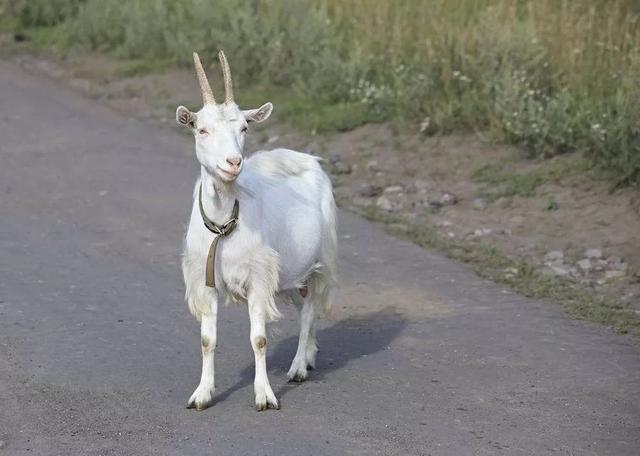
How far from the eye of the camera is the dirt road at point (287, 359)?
6.45 m

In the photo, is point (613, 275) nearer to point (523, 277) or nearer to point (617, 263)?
point (617, 263)

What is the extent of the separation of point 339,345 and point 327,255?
783 mm

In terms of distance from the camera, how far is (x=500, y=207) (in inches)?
437

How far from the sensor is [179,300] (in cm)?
889

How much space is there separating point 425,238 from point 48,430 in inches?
180

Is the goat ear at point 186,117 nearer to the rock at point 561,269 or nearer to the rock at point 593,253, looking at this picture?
the rock at point 561,269

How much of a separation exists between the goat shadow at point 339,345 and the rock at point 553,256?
5.36 feet

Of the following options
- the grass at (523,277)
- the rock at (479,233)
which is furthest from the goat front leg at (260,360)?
the rock at (479,233)

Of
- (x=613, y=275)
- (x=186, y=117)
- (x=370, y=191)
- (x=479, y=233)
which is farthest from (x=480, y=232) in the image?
(x=186, y=117)

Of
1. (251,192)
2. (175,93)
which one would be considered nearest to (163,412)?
(251,192)

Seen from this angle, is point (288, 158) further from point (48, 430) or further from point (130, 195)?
point (130, 195)

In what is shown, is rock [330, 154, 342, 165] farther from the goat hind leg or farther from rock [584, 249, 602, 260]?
the goat hind leg

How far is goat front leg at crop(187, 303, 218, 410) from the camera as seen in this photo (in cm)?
683

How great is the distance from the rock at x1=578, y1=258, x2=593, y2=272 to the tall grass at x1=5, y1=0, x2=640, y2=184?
132 cm
